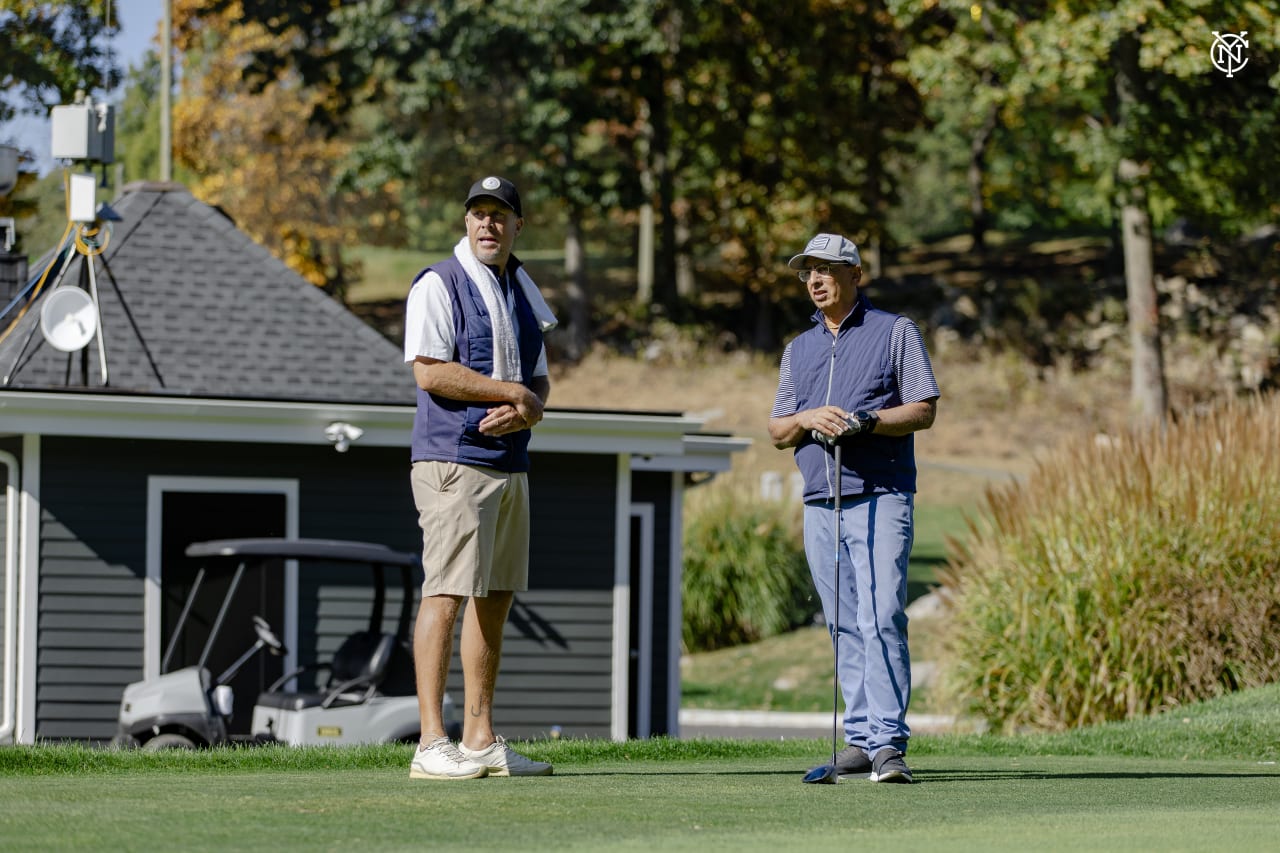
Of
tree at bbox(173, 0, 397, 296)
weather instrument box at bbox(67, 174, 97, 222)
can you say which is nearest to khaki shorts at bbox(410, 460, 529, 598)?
weather instrument box at bbox(67, 174, 97, 222)

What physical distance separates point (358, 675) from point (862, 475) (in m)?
5.98

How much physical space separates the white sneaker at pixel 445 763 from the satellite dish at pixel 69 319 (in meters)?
8.47

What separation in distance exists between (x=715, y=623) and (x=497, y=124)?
630 inches

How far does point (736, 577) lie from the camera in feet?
79.3

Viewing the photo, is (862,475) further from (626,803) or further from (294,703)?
(294,703)

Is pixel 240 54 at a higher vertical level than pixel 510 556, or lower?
higher

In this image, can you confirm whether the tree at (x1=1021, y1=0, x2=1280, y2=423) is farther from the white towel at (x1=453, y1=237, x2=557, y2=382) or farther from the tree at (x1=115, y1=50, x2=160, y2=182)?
the tree at (x1=115, y1=50, x2=160, y2=182)

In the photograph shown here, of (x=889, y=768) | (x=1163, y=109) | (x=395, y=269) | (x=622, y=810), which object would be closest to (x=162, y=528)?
(x=889, y=768)

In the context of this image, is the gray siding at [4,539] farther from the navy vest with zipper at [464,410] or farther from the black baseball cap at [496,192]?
the black baseball cap at [496,192]

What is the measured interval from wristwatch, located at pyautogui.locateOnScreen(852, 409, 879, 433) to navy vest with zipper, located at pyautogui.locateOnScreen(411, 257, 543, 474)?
3.69ft

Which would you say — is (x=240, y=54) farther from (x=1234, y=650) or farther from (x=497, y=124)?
(x=1234, y=650)

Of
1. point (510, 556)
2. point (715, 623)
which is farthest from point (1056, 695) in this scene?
point (715, 623)

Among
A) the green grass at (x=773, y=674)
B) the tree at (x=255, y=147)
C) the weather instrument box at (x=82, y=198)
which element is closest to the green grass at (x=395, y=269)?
the tree at (x=255, y=147)

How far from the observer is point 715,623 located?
79.3 feet
